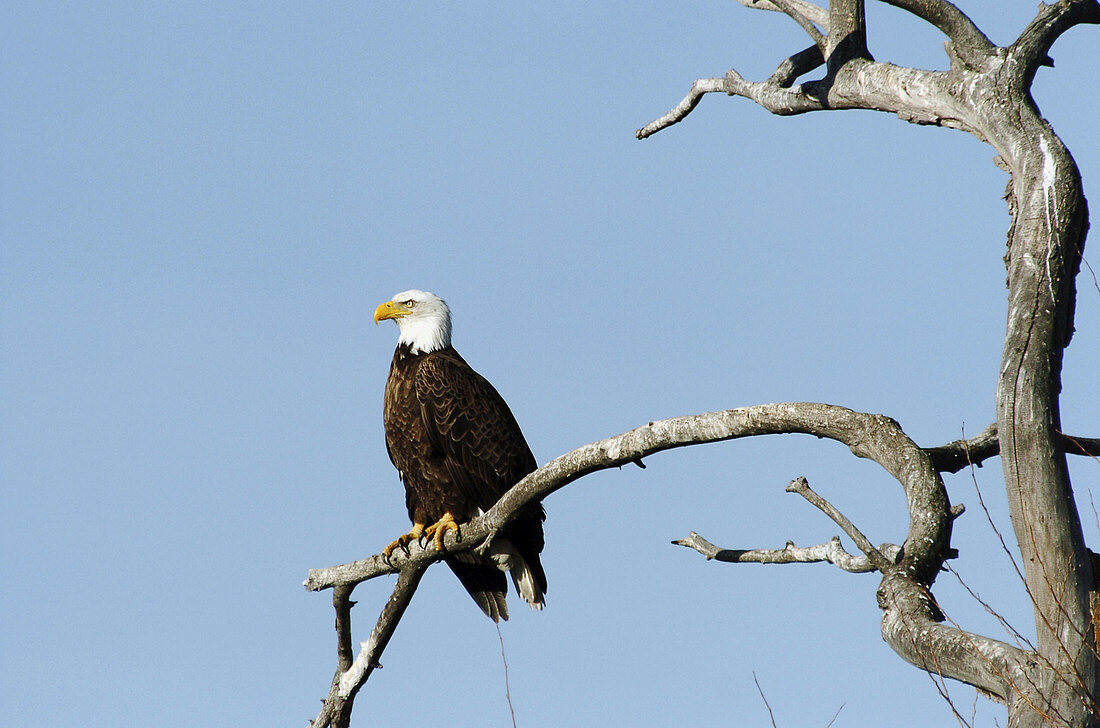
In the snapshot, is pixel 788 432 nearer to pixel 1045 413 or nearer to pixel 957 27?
pixel 1045 413

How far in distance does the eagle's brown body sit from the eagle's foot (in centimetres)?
7

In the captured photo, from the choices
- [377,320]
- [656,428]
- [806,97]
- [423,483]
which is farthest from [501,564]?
[806,97]

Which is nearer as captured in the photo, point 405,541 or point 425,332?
point 405,541

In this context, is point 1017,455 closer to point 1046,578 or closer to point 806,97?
point 1046,578

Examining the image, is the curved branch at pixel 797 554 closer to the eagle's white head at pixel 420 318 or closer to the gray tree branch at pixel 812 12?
the gray tree branch at pixel 812 12

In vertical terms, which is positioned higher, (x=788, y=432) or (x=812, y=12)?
(x=812, y=12)

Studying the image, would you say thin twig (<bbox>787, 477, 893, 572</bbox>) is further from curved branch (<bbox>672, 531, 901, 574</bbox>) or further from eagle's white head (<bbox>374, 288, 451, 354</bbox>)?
eagle's white head (<bbox>374, 288, 451, 354</bbox>)

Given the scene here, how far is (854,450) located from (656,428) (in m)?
0.60

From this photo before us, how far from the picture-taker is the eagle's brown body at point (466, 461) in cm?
556

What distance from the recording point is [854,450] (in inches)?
123

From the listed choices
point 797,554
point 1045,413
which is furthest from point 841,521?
point 1045,413

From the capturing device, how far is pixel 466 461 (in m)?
5.57

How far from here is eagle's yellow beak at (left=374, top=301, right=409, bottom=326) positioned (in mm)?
6293

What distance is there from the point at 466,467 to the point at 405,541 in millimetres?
468
